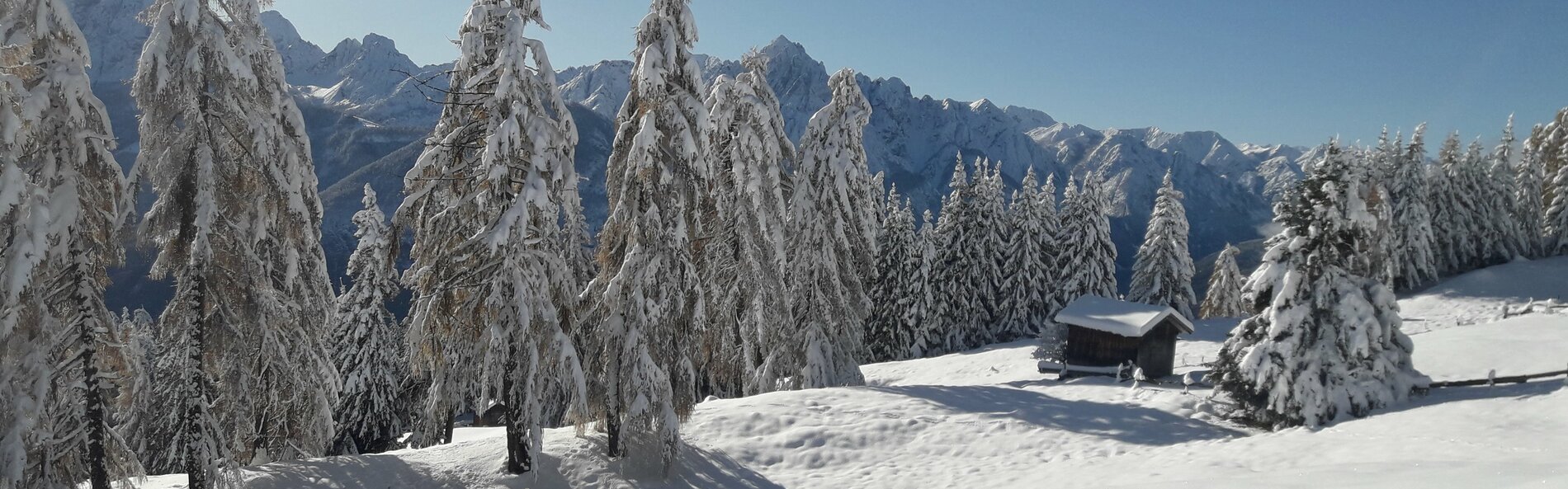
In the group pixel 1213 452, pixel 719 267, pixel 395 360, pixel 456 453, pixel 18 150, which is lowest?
pixel 1213 452

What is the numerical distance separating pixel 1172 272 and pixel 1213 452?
3101 centimetres

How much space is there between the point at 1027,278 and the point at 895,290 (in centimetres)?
819

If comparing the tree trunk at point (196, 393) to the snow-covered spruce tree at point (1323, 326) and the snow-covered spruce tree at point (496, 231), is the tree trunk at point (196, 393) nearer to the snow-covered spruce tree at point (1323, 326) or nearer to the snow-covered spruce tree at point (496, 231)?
the snow-covered spruce tree at point (496, 231)

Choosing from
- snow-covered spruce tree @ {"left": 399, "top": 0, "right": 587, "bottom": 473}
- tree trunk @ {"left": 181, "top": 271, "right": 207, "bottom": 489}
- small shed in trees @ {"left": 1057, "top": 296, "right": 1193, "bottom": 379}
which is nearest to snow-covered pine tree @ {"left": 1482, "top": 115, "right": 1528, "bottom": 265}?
small shed in trees @ {"left": 1057, "top": 296, "right": 1193, "bottom": 379}

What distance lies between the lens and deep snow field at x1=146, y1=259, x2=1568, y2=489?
13859 millimetres

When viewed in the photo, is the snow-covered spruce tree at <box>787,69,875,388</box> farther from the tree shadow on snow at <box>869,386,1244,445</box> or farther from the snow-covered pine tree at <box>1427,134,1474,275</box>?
the snow-covered pine tree at <box>1427,134,1474,275</box>

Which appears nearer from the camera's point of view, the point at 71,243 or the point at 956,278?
the point at 71,243

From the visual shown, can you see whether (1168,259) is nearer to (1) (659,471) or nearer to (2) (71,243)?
(1) (659,471)

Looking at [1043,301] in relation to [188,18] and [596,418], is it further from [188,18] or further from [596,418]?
[188,18]

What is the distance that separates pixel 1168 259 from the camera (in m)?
44.8

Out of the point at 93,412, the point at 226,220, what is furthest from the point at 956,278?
the point at 93,412

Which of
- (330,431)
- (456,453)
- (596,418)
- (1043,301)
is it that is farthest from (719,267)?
(1043,301)

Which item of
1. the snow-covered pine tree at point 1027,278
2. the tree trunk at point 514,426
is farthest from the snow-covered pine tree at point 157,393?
the snow-covered pine tree at point 1027,278

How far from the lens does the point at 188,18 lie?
12.3 meters
